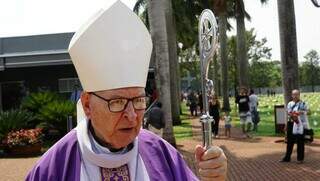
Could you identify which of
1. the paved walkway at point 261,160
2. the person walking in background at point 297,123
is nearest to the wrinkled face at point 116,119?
the paved walkway at point 261,160

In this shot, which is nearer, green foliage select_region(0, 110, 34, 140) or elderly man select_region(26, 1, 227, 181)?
elderly man select_region(26, 1, 227, 181)

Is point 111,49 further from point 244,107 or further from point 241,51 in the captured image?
point 241,51

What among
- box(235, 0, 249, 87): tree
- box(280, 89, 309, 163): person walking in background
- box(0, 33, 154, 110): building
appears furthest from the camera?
box(235, 0, 249, 87): tree

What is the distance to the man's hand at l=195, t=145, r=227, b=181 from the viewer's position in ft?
9.39

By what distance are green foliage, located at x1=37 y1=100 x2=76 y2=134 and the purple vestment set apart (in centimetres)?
2038

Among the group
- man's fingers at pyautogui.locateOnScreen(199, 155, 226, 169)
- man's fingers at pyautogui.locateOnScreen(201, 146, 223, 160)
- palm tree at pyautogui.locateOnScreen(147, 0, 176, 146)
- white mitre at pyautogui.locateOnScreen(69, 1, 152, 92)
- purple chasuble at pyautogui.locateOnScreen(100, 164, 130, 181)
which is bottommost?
purple chasuble at pyautogui.locateOnScreen(100, 164, 130, 181)

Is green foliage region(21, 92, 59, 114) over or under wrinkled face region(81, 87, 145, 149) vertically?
over

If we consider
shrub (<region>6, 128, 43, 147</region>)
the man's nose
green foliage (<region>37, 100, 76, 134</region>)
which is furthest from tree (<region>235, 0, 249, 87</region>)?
the man's nose

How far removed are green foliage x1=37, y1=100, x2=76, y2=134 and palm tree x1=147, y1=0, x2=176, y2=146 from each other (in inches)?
232

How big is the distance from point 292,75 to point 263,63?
76.4 metres

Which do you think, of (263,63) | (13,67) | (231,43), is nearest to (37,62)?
(13,67)

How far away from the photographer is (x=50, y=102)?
24984mm

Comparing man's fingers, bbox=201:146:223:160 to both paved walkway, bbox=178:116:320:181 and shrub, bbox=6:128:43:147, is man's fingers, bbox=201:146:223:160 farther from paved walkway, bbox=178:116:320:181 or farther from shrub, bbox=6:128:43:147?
shrub, bbox=6:128:43:147

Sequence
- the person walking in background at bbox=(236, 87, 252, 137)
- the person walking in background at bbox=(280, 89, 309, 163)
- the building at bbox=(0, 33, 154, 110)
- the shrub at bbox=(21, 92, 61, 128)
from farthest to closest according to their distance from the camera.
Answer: the building at bbox=(0, 33, 154, 110)
the shrub at bbox=(21, 92, 61, 128)
the person walking in background at bbox=(236, 87, 252, 137)
the person walking in background at bbox=(280, 89, 309, 163)
